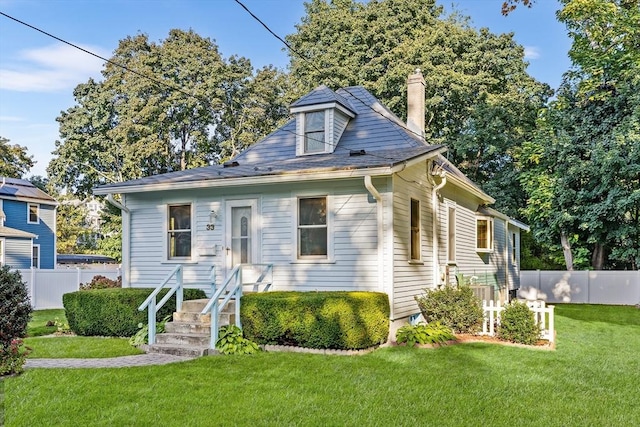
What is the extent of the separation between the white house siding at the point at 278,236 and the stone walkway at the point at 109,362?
2981mm

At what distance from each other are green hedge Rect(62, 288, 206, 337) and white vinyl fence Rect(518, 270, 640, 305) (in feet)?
54.4

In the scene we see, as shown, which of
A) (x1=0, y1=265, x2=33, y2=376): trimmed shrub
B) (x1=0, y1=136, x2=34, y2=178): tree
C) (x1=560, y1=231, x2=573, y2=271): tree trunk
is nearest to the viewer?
(x1=0, y1=265, x2=33, y2=376): trimmed shrub

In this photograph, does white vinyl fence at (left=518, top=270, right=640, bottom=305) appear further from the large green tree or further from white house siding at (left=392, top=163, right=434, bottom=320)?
white house siding at (left=392, top=163, right=434, bottom=320)

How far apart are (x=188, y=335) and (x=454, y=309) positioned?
505 centimetres

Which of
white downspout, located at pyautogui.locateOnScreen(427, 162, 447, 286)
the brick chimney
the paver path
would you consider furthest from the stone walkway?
the brick chimney

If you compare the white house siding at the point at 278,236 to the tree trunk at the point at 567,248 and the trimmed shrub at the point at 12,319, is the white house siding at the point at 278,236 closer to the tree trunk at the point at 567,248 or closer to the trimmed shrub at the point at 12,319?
the trimmed shrub at the point at 12,319

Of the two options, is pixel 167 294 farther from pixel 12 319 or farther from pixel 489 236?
pixel 489 236

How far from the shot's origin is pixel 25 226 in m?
27.4

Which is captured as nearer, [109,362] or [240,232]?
[109,362]

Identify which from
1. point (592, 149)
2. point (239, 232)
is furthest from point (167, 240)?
point (592, 149)

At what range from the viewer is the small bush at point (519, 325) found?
952cm

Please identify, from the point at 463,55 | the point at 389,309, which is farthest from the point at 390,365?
the point at 463,55

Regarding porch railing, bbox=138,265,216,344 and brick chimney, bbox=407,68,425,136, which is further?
brick chimney, bbox=407,68,425,136

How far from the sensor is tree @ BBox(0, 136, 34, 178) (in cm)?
3597
